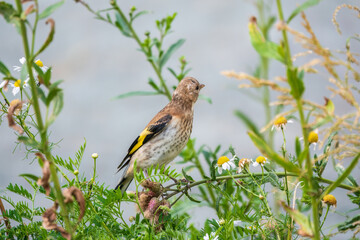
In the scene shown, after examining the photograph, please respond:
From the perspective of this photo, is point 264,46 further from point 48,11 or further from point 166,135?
point 166,135

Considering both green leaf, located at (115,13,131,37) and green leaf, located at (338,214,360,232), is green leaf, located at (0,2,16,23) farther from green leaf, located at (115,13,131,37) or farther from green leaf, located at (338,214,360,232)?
green leaf, located at (338,214,360,232)

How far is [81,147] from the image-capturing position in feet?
5.52

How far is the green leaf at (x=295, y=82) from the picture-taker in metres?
0.94

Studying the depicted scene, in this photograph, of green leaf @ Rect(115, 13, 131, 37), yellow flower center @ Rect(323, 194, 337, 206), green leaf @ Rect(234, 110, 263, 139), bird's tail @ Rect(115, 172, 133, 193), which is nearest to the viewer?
green leaf @ Rect(234, 110, 263, 139)

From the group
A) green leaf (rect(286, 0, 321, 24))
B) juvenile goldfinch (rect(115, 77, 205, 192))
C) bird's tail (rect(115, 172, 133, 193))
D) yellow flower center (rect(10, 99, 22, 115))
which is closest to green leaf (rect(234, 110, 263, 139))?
green leaf (rect(286, 0, 321, 24))

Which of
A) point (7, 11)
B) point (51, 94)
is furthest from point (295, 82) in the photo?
point (7, 11)

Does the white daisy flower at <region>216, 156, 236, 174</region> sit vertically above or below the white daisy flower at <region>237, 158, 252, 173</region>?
above

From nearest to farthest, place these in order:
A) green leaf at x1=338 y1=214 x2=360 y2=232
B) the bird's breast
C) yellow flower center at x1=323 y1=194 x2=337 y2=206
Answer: green leaf at x1=338 y1=214 x2=360 y2=232, yellow flower center at x1=323 y1=194 x2=337 y2=206, the bird's breast

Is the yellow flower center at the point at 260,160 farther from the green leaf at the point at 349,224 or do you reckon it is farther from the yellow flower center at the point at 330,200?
the green leaf at the point at 349,224

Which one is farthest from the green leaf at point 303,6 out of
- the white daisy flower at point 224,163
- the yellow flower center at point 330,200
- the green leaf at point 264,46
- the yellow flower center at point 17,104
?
the white daisy flower at point 224,163

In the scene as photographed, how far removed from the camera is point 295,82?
3.09 feet

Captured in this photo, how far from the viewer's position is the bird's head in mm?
3037

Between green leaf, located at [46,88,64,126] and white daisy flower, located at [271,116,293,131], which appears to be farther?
white daisy flower, located at [271,116,293,131]

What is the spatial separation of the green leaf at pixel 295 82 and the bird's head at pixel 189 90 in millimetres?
2088
